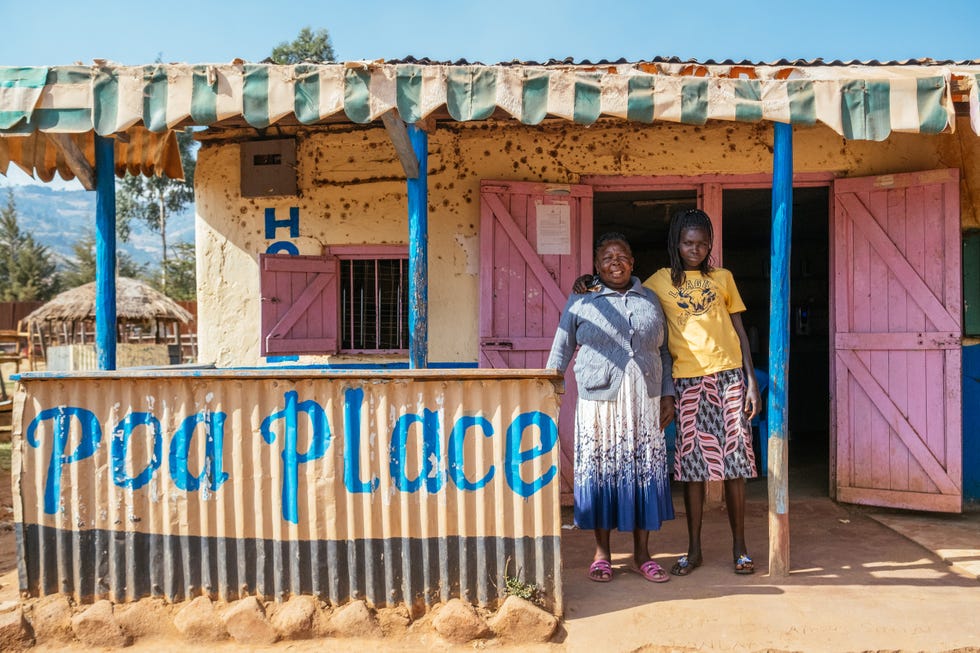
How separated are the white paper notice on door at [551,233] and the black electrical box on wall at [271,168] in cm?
201

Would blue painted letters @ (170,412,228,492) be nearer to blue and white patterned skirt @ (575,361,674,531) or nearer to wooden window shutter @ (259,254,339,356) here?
blue and white patterned skirt @ (575,361,674,531)

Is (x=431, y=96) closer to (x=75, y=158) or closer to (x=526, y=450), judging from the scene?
(x=526, y=450)

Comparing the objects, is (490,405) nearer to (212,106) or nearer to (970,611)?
(212,106)

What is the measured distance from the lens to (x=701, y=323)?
11.6ft

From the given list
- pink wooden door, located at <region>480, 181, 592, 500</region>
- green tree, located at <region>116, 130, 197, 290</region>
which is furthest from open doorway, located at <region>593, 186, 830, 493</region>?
green tree, located at <region>116, 130, 197, 290</region>

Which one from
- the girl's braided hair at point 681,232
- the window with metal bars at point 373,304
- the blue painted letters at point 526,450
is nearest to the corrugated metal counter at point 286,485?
the blue painted letters at point 526,450

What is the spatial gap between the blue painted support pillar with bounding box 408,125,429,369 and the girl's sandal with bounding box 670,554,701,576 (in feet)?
5.50

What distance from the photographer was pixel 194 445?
313 centimetres

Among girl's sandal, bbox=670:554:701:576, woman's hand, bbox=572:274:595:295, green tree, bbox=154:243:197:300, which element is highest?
green tree, bbox=154:243:197:300

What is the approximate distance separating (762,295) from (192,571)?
360 inches

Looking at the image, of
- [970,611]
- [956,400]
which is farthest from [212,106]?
[956,400]

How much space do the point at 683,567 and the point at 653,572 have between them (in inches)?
8.5

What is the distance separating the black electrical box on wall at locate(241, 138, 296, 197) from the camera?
5.58 m

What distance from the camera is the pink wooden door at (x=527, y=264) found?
520 centimetres
